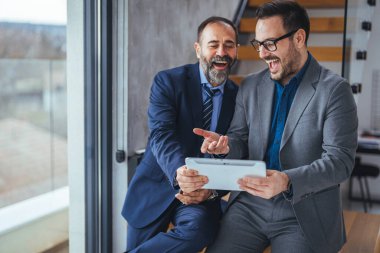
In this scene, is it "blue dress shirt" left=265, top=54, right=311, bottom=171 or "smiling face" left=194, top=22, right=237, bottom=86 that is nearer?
"blue dress shirt" left=265, top=54, right=311, bottom=171

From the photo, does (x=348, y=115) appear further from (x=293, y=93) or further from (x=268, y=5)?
(x=268, y=5)

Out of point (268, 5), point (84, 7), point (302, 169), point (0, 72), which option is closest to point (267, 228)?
point (302, 169)

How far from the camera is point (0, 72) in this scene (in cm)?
265

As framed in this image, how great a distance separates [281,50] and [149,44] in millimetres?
1496

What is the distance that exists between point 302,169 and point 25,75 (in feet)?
5.26

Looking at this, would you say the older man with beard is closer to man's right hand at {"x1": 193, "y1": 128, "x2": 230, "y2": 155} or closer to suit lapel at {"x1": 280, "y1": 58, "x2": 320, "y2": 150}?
man's right hand at {"x1": 193, "y1": 128, "x2": 230, "y2": 155}

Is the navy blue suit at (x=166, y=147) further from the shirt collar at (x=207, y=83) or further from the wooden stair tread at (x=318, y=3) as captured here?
the wooden stair tread at (x=318, y=3)

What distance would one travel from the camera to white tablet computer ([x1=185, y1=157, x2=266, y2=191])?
1.90 meters

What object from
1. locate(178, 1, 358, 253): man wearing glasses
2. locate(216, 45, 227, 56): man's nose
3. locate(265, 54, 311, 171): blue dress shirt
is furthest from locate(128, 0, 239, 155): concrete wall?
locate(265, 54, 311, 171): blue dress shirt

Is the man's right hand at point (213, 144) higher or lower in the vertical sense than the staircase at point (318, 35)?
lower

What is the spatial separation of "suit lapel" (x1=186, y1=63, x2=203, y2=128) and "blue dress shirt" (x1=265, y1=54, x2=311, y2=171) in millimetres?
435

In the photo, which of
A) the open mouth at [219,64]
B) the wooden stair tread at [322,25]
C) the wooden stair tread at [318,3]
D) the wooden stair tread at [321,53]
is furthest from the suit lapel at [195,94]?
the wooden stair tread at [318,3]

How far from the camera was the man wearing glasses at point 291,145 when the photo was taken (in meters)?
2.08

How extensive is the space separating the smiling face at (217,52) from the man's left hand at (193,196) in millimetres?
552
